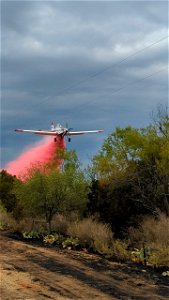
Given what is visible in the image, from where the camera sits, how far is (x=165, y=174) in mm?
27844

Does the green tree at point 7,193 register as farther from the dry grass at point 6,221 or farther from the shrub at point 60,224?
the shrub at point 60,224

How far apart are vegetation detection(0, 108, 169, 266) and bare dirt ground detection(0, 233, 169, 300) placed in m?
3.40

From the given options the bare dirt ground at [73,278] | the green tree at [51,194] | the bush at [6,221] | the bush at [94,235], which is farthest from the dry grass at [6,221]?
the bare dirt ground at [73,278]

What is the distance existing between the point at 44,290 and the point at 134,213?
1466 cm

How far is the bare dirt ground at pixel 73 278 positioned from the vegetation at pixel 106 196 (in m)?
3.40

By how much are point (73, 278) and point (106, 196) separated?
13525mm

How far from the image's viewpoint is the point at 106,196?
29.4 meters

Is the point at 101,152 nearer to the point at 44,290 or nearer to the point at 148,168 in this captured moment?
the point at 148,168

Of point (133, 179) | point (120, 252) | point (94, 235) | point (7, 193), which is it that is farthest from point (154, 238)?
point (7, 193)

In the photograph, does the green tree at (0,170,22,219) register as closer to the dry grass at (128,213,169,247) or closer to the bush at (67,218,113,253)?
the bush at (67,218,113,253)

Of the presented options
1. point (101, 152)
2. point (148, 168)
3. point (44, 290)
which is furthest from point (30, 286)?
point (101, 152)

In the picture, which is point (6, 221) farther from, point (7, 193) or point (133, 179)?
point (133, 179)

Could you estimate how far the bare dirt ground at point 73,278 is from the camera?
13.4 meters

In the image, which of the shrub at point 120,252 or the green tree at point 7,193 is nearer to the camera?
the shrub at point 120,252
